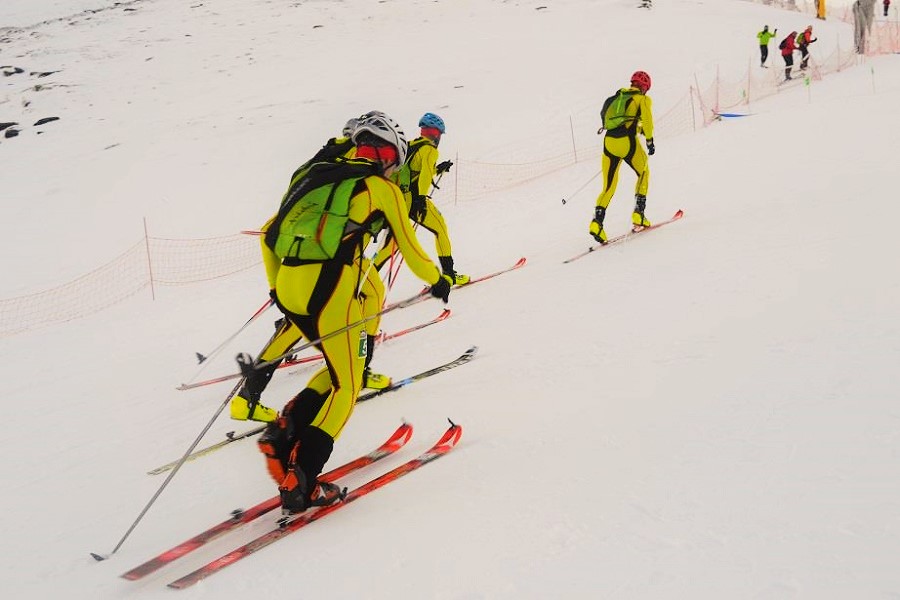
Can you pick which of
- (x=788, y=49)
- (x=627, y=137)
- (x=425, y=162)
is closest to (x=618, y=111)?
(x=627, y=137)

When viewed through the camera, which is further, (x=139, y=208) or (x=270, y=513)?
(x=139, y=208)

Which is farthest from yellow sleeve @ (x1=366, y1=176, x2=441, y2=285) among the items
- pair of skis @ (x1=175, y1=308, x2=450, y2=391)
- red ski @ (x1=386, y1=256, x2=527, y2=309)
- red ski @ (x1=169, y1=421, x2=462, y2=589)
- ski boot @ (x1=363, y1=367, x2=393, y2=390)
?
red ski @ (x1=386, y1=256, x2=527, y2=309)

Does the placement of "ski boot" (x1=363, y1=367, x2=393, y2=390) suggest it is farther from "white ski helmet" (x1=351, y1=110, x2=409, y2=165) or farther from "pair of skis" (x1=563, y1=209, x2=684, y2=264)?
"pair of skis" (x1=563, y1=209, x2=684, y2=264)

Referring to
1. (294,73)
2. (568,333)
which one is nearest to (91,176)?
(294,73)

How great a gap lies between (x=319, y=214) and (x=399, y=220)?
0.43 metres

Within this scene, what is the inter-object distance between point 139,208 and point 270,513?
19.1 meters

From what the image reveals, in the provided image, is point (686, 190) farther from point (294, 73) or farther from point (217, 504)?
point (294, 73)

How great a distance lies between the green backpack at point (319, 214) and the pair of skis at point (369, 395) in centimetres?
141

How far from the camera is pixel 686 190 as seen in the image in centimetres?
1106

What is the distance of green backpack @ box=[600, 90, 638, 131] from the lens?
28.3 ft

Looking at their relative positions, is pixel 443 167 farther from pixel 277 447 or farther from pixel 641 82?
pixel 277 447

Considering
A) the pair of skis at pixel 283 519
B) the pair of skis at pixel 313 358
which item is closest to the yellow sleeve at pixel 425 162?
the pair of skis at pixel 313 358

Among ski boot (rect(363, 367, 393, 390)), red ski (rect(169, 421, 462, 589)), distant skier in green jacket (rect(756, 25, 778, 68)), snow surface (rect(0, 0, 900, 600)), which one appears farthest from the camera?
distant skier in green jacket (rect(756, 25, 778, 68))

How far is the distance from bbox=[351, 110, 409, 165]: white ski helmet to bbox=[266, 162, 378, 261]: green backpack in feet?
0.93
